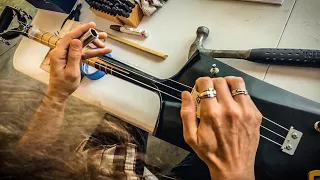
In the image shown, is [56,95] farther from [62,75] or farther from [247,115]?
[247,115]

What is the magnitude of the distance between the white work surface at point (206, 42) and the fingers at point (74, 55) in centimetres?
11

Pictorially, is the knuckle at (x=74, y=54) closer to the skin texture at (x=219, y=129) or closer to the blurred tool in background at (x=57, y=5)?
the skin texture at (x=219, y=129)

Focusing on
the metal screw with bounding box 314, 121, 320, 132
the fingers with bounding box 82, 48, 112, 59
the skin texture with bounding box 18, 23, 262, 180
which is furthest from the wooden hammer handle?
the metal screw with bounding box 314, 121, 320, 132

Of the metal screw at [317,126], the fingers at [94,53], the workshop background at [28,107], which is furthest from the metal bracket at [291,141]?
the fingers at [94,53]

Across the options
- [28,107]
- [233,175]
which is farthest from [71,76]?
[233,175]

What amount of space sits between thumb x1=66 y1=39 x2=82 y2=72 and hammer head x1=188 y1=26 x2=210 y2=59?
0.22 metres

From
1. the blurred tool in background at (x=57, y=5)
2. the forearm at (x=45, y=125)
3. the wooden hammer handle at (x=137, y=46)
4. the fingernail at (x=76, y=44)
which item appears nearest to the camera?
the forearm at (x=45, y=125)

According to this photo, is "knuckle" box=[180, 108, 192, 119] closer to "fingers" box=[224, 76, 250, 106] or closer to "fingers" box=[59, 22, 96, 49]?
"fingers" box=[224, 76, 250, 106]

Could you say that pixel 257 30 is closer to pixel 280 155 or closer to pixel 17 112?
pixel 280 155

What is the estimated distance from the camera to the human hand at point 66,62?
0.75m

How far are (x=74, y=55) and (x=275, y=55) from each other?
14.4 inches

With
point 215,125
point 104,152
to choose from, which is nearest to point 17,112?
point 104,152

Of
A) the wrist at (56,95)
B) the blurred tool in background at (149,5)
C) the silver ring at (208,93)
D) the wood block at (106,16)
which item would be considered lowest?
the wrist at (56,95)

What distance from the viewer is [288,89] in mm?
768
